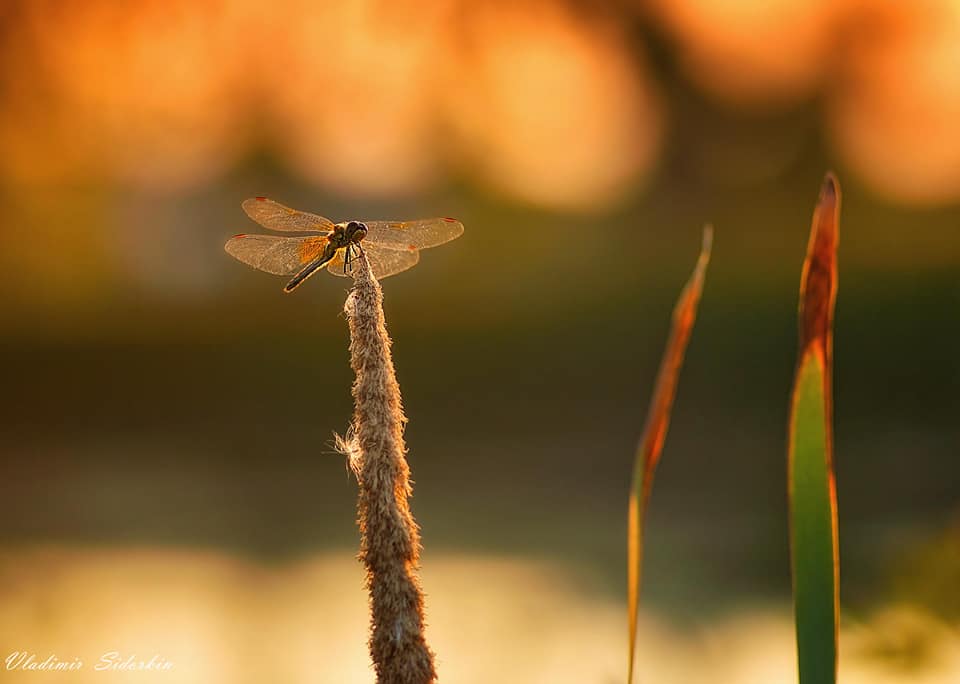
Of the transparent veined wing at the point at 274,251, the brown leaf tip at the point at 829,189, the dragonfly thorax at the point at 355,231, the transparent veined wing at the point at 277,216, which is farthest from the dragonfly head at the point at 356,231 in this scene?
the brown leaf tip at the point at 829,189

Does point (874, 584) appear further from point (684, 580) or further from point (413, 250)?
point (413, 250)

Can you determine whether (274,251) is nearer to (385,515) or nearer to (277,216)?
(277,216)

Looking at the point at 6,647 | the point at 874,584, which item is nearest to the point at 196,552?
the point at 6,647

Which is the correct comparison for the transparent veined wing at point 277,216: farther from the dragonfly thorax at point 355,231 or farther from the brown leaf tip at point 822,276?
the brown leaf tip at point 822,276

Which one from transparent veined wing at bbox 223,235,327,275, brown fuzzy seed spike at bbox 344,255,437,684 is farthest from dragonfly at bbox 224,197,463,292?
brown fuzzy seed spike at bbox 344,255,437,684

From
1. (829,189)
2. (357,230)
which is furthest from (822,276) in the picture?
(357,230)
